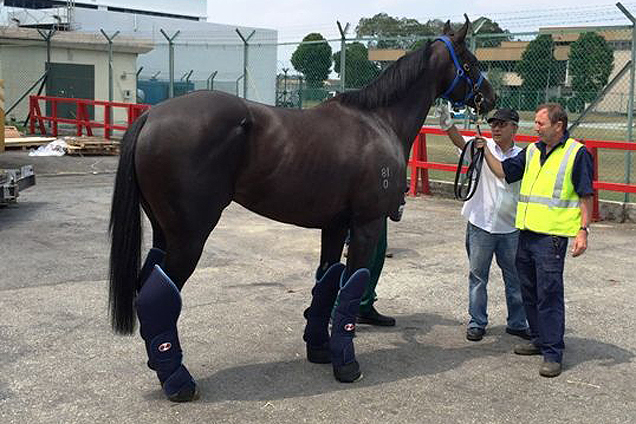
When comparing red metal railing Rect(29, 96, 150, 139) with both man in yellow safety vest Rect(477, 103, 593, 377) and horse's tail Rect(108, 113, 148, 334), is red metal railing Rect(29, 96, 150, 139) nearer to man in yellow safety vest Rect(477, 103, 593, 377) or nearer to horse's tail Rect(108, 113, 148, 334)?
horse's tail Rect(108, 113, 148, 334)

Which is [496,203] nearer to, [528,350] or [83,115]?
[528,350]

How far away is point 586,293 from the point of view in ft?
20.7

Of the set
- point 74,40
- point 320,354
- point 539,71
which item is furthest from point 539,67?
point 74,40

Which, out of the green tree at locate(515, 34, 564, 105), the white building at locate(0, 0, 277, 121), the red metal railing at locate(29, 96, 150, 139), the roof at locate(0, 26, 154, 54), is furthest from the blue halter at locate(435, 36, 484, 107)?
the roof at locate(0, 26, 154, 54)

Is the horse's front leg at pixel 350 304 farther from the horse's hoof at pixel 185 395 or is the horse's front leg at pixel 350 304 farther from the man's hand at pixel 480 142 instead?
the man's hand at pixel 480 142

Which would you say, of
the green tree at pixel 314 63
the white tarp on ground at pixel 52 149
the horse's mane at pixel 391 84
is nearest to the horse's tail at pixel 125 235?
the horse's mane at pixel 391 84

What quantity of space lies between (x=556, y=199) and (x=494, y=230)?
61cm

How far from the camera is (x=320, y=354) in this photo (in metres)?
4.55

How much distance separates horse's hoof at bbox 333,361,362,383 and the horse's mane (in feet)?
5.27

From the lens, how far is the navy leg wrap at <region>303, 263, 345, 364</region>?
4551 mm

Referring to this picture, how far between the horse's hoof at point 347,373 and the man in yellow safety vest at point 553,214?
1195mm

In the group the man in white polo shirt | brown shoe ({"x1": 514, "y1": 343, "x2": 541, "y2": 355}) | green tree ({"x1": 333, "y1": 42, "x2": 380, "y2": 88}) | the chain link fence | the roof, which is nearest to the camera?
brown shoe ({"x1": 514, "y1": 343, "x2": 541, "y2": 355})

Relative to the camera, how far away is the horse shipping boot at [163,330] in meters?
3.71

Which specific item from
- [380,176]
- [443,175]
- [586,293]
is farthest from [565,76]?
[380,176]
